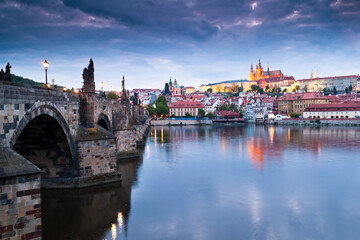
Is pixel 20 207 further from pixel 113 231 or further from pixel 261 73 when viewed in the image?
pixel 261 73

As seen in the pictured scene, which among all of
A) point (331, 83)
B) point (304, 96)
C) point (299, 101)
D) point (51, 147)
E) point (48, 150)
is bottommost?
point (48, 150)

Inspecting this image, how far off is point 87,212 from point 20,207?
518cm

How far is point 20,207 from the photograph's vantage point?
718cm

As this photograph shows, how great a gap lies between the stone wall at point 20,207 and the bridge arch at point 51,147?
554 centimetres

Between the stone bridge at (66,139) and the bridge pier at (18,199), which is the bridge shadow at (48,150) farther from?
the bridge pier at (18,199)

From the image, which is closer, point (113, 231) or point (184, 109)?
point (113, 231)

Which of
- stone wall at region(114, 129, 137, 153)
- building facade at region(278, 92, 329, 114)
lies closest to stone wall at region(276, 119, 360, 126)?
building facade at region(278, 92, 329, 114)

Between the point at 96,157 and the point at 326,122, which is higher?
the point at 96,157

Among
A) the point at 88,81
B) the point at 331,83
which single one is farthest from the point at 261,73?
the point at 88,81

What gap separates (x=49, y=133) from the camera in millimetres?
13344

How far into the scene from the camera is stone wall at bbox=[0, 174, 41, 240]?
6945mm

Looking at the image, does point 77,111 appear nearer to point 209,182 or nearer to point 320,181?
point 209,182

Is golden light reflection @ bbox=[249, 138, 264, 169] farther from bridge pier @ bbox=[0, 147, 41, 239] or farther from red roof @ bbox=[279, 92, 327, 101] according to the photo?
red roof @ bbox=[279, 92, 327, 101]

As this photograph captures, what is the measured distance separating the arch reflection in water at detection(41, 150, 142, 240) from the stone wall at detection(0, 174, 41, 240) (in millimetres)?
2643
